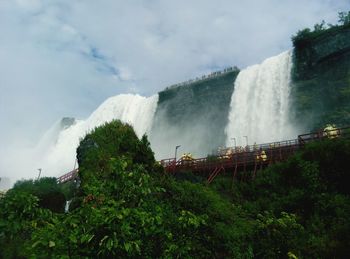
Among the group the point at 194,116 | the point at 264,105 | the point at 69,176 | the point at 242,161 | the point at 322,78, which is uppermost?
the point at 322,78

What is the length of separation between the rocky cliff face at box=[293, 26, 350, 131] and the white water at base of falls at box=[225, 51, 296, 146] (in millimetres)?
1427

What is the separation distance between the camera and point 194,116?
66250 millimetres

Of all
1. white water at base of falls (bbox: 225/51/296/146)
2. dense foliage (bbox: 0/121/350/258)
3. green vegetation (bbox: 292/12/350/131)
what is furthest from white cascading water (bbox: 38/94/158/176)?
dense foliage (bbox: 0/121/350/258)

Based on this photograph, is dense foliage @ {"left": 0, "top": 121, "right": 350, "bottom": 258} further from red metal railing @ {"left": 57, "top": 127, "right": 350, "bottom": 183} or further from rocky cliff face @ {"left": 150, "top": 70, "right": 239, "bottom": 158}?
rocky cliff face @ {"left": 150, "top": 70, "right": 239, "bottom": 158}

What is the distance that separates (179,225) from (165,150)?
59715 mm

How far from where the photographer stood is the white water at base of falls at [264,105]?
45.1m

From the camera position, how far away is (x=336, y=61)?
44.6 m

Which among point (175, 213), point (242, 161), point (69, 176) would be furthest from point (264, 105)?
point (175, 213)

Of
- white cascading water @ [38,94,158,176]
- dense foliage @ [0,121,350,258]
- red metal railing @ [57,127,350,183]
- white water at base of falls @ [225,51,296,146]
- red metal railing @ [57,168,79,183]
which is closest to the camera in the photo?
dense foliage @ [0,121,350,258]

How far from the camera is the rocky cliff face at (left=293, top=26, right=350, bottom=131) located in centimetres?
4216

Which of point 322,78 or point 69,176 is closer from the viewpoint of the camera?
point 322,78

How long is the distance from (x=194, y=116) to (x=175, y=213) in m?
54.2

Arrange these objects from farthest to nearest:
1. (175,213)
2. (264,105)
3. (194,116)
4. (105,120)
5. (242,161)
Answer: (105,120)
(194,116)
(264,105)
(242,161)
(175,213)

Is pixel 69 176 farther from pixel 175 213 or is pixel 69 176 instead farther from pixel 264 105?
pixel 175 213
